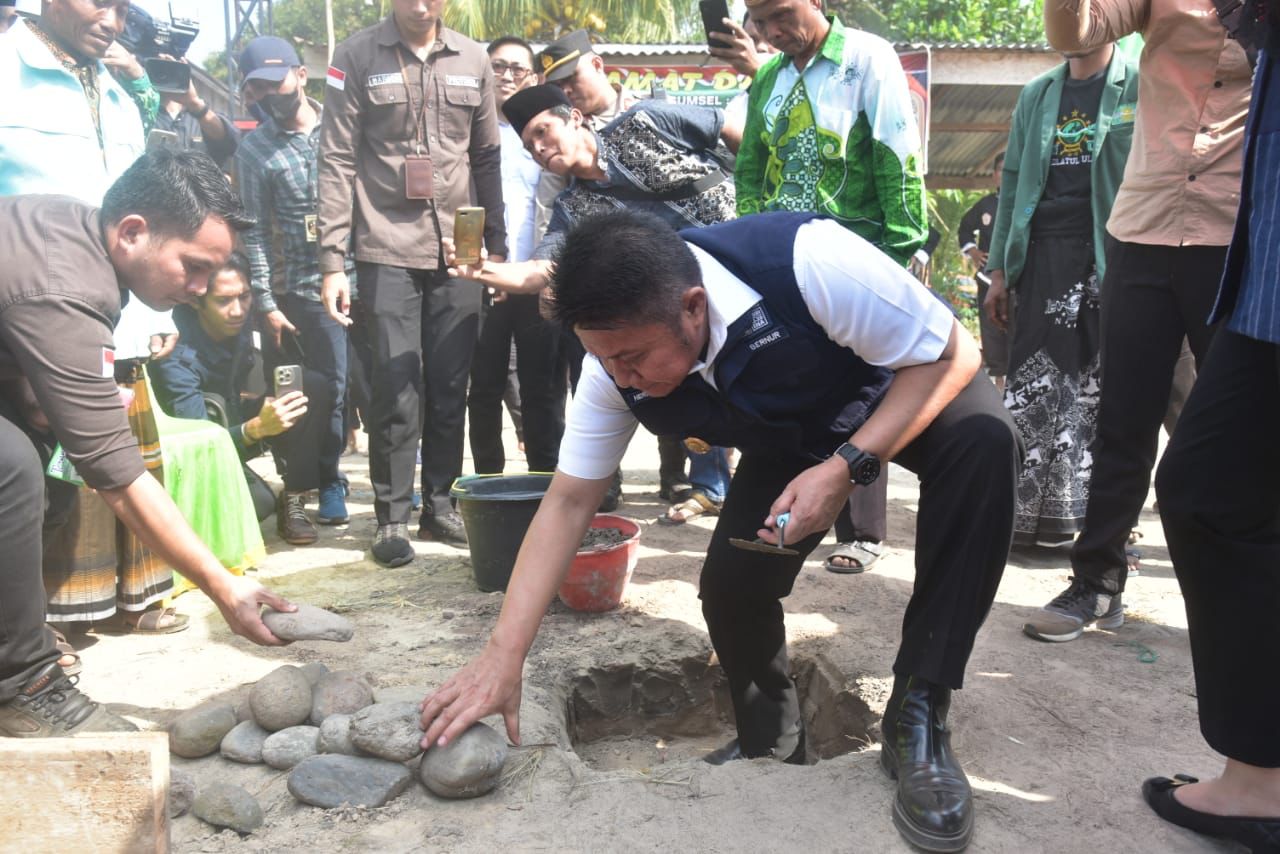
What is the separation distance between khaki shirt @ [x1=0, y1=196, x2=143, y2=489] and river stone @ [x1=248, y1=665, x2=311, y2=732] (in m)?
0.60

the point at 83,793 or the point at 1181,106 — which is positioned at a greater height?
the point at 1181,106

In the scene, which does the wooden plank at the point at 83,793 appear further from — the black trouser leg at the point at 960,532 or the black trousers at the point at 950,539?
the black trouser leg at the point at 960,532

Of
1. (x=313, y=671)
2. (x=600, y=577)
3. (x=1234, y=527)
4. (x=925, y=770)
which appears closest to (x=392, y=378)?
(x=600, y=577)

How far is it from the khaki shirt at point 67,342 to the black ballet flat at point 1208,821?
94.6 inches

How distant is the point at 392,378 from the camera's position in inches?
159

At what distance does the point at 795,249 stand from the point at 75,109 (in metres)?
2.70

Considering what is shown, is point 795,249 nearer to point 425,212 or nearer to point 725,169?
point 725,169

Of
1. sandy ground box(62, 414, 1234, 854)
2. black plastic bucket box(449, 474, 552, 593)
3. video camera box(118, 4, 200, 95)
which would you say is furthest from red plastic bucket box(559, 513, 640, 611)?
video camera box(118, 4, 200, 95)

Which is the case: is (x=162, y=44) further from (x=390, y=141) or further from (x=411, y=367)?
(x=411, y=367)

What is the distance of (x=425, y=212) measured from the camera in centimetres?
416

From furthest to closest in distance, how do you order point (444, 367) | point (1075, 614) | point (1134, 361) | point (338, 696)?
point (444, 367)
point (1075, 614)
point (1134, 361)
point (338, 696)

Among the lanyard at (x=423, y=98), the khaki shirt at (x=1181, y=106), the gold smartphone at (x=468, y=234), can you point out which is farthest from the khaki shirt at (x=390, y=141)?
the khaki shirt at (x=1181, y=106)

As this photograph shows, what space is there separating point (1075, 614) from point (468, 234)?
256cm

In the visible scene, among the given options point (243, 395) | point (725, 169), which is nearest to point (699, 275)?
point (725, 169)
